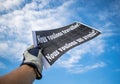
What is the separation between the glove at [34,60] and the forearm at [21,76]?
8cm

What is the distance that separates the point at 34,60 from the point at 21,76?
48 centimetres

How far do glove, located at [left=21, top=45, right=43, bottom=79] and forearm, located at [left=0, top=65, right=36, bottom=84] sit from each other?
3.0 inches

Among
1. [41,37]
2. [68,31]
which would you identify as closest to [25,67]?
[41,37]

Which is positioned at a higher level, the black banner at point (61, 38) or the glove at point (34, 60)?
the glove at point (34, 60)

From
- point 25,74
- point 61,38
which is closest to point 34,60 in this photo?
point 25,74

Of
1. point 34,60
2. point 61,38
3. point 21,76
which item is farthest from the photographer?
point 61,38

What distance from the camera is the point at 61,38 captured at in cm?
349

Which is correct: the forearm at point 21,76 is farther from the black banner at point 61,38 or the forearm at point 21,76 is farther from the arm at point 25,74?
the black banner at point 61,38

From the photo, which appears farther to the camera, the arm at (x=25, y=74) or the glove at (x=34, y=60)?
the glove at (x=34, y=60)

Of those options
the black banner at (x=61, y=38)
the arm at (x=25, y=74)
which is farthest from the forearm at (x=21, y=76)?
the black banner at (x=61, y=38)

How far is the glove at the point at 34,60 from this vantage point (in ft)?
7.67

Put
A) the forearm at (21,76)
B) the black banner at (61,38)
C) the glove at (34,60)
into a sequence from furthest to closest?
the black banner at (61,38), the glove at (34,60), the forearm at (21,76)

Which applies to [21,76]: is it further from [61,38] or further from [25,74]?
[61,38]

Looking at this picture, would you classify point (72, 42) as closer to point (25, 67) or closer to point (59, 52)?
point (59, 52)
